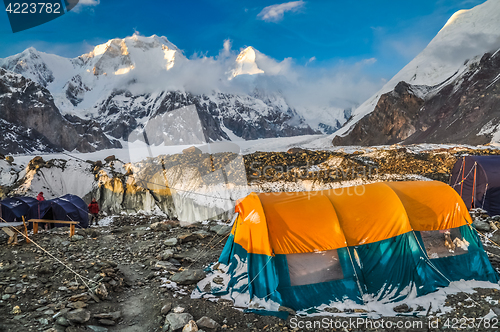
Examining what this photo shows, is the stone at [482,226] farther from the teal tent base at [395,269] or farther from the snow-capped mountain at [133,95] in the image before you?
the snow-capped mountain at [133,95]

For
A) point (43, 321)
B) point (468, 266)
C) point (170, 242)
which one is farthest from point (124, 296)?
point (468, 266)

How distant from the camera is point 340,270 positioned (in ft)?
18.9

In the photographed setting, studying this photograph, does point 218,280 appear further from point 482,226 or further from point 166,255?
point 482,226

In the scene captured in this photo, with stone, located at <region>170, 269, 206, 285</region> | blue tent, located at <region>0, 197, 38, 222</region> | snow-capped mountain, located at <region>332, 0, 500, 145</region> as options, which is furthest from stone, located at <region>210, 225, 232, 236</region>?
snow-capped mountain, located at <region>332, 0, 500, 145</region>

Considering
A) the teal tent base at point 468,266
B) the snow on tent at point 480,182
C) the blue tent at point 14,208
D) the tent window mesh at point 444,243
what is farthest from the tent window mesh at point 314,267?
the blue tent at point 14,208

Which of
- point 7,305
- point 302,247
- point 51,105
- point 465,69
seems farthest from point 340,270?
point 51,105

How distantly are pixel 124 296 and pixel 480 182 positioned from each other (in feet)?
44.1

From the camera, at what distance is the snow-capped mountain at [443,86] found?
40500 millimetres

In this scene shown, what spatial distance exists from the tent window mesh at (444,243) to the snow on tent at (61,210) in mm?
13968

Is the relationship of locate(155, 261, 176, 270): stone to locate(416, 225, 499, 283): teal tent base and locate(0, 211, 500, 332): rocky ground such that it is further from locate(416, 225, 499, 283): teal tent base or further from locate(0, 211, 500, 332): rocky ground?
locate(416, 225, 499, 283): teal tent base

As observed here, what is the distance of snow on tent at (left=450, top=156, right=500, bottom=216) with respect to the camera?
34.6ft

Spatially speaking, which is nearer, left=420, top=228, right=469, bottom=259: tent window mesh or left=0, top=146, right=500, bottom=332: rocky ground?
left=0, top=146, right=500, bottom=332: rocky ground

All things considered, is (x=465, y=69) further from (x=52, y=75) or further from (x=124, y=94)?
(x=52, y=75)

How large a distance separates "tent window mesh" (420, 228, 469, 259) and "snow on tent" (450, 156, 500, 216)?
20.5 feet
